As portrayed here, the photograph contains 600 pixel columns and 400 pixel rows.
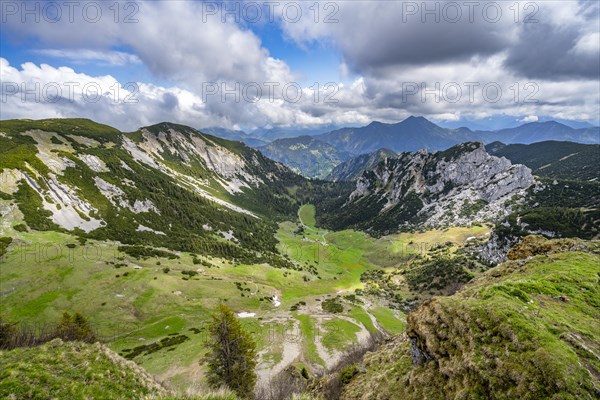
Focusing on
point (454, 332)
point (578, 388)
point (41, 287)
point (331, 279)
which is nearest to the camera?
point (578, 388)

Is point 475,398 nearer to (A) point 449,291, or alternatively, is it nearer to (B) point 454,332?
(B) point 454,332

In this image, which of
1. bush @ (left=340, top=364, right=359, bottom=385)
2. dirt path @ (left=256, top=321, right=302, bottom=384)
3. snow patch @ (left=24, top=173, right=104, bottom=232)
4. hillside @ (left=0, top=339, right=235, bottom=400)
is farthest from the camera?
snow patch @ (left=24, top=173, right=104, bottom=232)

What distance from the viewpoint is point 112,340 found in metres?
69.3

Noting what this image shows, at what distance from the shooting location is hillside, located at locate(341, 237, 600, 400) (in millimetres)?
14320

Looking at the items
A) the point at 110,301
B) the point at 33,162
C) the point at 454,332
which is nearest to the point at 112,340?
the point at 110,301

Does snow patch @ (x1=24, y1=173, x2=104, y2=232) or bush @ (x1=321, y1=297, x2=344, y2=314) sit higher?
snow patch @ (x1=24, y1=173, x2=104, y2=232)

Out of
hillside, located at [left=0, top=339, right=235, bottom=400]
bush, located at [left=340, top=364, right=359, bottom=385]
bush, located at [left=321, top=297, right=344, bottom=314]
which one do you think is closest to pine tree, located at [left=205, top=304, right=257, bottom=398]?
bush, located at [left=340, top=364, right=359, bottom=385]

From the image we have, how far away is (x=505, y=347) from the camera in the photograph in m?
16.6

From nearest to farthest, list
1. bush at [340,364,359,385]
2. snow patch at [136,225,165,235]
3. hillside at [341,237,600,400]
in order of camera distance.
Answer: hillside at [341,237,600,400] < bush at [340,364,359,385] < snow patch at [136,225,165,235]

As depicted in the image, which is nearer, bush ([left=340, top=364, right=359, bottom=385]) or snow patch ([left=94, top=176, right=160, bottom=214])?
bush ([left=340, top=364, right=359, bottom=385])

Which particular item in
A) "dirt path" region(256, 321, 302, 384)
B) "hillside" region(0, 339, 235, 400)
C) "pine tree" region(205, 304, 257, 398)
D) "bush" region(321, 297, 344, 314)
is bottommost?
"bush" region(321, 297, 344, 314)

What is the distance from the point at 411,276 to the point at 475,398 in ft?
480

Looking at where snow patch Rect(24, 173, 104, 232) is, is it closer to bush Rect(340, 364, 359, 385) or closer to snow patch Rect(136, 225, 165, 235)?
snow patch Rect(136, 225, 165, 235)

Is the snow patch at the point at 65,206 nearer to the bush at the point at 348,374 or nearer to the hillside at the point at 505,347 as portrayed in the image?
the bush at the point at 348,374
